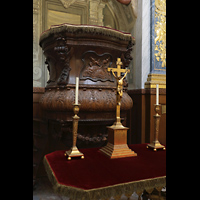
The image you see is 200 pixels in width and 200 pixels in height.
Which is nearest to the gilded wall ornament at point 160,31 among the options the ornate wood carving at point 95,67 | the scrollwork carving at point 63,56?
the ornate wood carving at point 95,67

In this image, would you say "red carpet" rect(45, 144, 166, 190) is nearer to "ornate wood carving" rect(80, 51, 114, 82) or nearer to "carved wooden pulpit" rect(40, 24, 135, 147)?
"carved wooden pulpit" rect(40, 24, 135, 147)

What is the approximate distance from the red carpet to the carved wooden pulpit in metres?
0.60

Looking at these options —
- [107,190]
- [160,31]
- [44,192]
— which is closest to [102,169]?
[107,190]

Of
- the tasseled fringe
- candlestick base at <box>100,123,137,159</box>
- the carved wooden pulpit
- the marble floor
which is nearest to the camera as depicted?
the tasseled fringe

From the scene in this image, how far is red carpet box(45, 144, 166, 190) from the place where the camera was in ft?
3.77

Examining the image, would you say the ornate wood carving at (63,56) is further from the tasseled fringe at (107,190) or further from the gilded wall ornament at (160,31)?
the gilded wall ornament at (160,31)

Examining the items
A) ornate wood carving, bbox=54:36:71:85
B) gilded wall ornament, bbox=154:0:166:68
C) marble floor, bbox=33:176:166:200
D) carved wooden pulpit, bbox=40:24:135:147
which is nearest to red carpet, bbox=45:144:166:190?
carved wooden pulpit, bbox=40:24:135:147

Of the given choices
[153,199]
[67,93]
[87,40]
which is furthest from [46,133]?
[153,199]

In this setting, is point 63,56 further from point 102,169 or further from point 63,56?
point 102,169

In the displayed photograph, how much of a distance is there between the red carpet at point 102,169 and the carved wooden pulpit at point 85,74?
1.96ft

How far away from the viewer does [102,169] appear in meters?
1.32

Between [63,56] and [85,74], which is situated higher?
[63,56]

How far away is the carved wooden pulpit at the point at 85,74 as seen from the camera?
2.15 metres

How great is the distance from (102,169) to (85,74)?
1.22m
